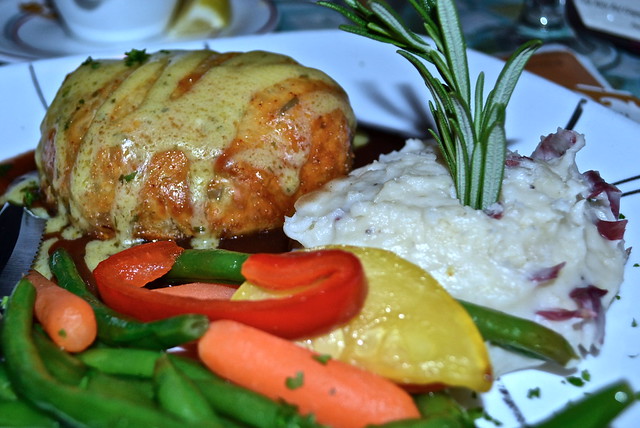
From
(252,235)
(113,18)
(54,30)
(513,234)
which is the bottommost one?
(252,235)

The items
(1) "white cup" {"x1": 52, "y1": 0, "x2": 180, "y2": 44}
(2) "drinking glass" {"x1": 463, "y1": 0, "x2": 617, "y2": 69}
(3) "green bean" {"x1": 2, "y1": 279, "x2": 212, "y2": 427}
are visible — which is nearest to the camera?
(3) "green bean" {"x1": 2, "y1": 279, "x2": 212, "y2": 427}

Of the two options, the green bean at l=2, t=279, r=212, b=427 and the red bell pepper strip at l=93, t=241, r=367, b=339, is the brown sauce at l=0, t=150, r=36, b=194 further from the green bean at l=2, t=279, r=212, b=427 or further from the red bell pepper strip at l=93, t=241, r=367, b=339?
the green bean at l=2, t=279, r=212, b=427

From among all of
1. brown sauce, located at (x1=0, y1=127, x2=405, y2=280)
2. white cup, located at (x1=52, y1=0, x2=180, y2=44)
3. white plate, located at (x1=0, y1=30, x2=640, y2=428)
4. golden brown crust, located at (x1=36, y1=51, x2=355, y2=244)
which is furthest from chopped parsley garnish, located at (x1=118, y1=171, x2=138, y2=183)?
white cup, located at (x1=52, y1=0, x2=180, y2=44)

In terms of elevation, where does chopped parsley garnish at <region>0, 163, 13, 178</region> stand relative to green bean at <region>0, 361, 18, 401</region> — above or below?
above

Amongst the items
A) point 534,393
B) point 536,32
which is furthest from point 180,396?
point 536,32

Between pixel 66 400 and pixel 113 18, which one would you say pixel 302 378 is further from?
pixel 113 18

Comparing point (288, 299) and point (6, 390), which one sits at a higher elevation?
point (288, 299)

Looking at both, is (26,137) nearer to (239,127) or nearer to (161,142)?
(161,142)
